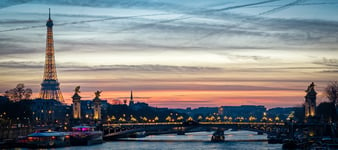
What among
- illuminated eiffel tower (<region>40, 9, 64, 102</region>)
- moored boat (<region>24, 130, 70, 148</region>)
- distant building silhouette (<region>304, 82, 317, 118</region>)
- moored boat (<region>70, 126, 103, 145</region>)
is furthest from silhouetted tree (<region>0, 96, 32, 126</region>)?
distant building silhouette (<region>304, 82, 317, 118</region>)

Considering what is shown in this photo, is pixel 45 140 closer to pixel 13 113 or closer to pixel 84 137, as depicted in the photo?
pixel 84 137

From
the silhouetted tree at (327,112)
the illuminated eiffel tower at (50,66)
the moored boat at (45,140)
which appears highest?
the illuminated eiffel tower at (50,66)

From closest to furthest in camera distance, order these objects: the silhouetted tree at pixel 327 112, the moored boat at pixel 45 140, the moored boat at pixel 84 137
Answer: the moored boat at pixel 45 140 < the moored boat at pixel 84 137 < the silhouetted tree at pixel 327 112

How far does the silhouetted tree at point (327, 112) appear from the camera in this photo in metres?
128

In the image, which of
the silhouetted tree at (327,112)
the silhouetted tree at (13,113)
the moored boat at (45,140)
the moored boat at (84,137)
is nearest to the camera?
the moored boat at (45,140)

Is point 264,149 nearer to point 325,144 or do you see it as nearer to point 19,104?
point 325,144

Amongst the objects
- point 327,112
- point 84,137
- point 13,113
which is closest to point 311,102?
point 327,112

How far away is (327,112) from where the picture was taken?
5330 inches

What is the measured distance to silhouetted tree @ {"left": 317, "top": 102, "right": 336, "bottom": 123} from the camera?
128250 mm

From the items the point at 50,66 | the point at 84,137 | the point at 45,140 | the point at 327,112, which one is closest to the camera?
the point at 45,140

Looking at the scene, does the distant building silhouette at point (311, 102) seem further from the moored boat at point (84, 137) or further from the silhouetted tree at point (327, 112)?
the moored boat at point (84, 137)

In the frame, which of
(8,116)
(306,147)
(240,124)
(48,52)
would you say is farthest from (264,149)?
(48,52)

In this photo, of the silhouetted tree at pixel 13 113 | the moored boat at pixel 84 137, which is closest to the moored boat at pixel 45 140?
the moored boat at pixel 84 137

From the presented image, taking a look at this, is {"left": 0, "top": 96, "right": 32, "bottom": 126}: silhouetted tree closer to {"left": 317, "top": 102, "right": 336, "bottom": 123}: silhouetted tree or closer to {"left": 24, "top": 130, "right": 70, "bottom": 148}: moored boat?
{"left": 24, "top": 130, "right": 70, "bottom": 148}: moored boat
